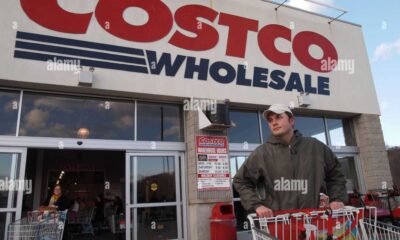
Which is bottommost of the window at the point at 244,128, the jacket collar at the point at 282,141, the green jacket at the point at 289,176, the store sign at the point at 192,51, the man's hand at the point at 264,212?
the man's hand at the point at 264,212

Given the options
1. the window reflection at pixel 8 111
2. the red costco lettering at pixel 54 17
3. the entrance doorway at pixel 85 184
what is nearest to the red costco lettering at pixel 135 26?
the red costco lettering at pixel 54 17

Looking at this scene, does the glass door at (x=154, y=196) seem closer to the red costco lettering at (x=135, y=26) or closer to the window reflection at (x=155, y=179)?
the window reflection at (x=155, y=179)

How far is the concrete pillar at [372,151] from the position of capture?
8531mm

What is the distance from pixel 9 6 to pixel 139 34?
88.8 inches

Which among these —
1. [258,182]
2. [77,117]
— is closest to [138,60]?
[77,117]

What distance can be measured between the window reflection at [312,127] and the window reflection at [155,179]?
357cm

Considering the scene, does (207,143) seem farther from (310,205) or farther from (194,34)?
(310,205)

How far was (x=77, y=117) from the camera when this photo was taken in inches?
252

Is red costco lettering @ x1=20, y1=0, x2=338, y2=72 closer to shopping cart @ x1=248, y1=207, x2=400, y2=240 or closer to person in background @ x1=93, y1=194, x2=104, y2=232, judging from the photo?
shopping cart @ x1=248, y1=207, x2=400, y2=240

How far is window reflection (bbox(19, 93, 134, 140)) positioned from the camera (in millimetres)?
6023

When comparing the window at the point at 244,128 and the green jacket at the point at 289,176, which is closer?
the green jacket at the point at 289,176

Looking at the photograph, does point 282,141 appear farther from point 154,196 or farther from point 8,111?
point 8,111

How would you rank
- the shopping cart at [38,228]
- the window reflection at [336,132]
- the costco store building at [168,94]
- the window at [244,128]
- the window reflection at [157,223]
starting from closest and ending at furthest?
the shopping cart at [38,228], the costco store building at [168,94], the window reflection at [157,223], the window at [244,128], the window reflection at [336,132]

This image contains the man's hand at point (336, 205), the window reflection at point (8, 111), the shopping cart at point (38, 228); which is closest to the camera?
the man's hand at point (336, 205)
